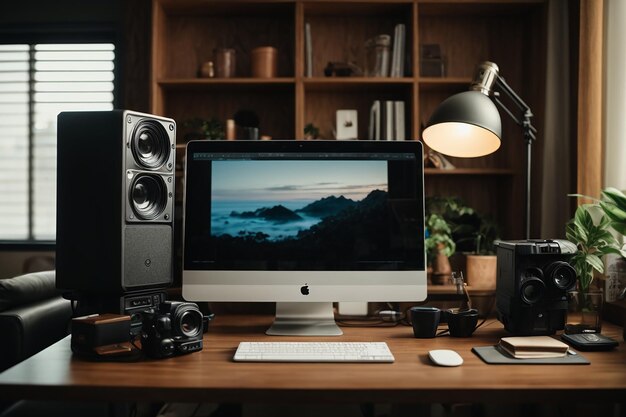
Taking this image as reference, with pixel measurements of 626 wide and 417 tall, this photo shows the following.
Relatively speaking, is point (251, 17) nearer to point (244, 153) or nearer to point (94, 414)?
point (244, 153)

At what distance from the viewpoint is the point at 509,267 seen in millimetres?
1605

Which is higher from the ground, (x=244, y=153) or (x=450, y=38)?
(x=450, y=38)

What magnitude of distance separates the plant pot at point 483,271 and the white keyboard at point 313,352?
1.28 m

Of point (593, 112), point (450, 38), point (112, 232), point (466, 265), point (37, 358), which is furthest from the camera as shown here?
point (450, 38)

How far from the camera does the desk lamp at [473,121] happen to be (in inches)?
70.2

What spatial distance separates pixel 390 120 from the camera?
3033 millimetres

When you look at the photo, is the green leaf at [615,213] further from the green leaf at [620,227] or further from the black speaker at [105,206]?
the black speaker at [105,206]

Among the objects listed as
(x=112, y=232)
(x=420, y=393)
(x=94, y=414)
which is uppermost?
(x=112, y=232)

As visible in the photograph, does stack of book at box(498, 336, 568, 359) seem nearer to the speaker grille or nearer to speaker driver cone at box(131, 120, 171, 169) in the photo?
the speaker grille

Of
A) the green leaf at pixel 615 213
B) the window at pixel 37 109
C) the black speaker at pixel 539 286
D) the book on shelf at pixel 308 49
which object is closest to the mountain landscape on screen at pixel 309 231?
the black speaker at pixel 539 286

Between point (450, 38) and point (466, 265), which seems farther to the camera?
point (450, 38)

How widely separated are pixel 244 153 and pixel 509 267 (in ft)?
2.66

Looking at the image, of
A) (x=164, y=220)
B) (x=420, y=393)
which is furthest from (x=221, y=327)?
(x=420, y=393)

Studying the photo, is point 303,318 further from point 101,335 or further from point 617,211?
point 617,211
